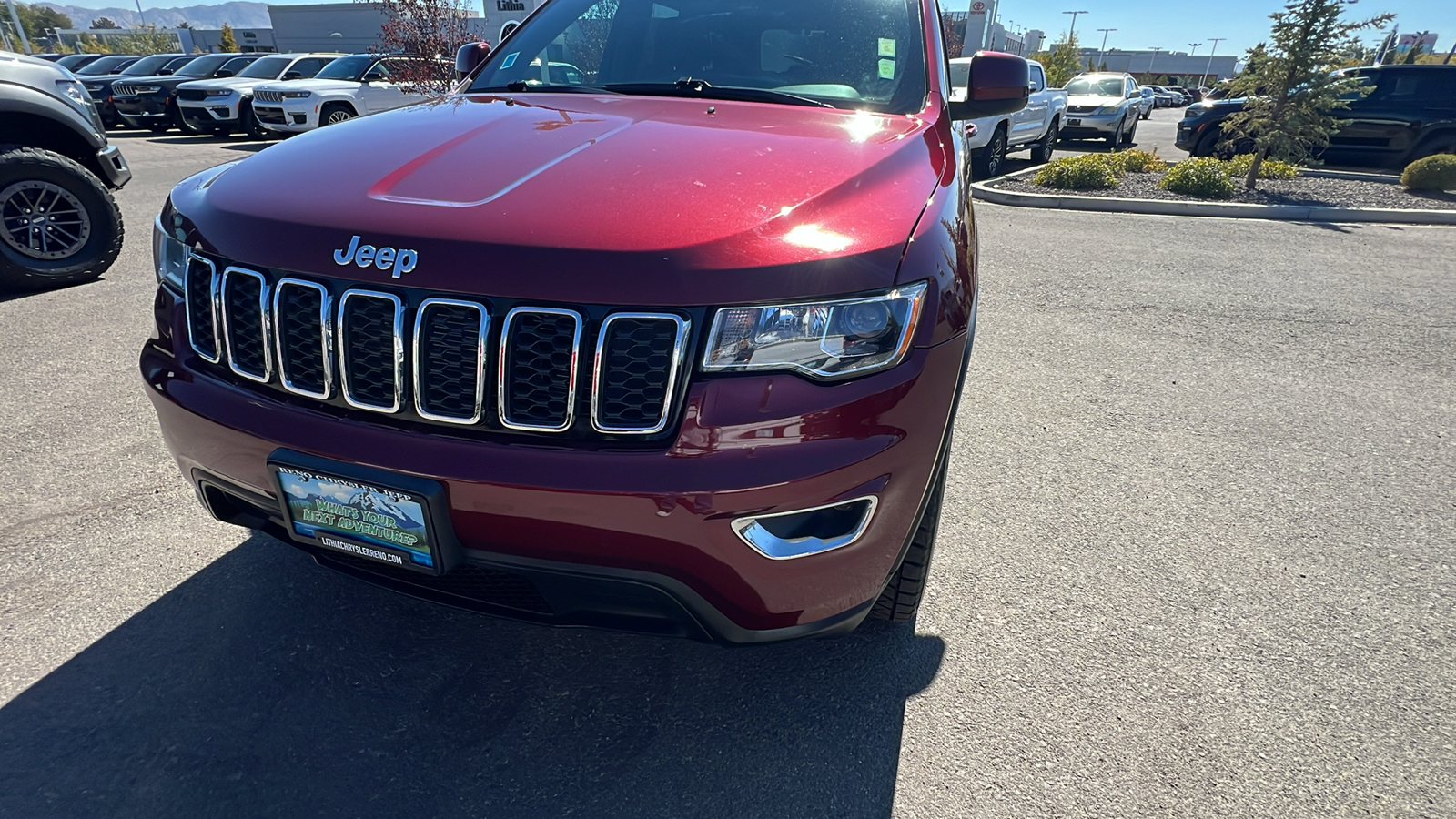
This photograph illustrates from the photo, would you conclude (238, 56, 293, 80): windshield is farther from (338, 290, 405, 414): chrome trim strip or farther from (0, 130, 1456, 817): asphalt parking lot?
(338, 290, 405, 414): chrome trim strip

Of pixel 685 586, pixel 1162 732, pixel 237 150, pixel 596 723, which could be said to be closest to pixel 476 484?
pixel 685 586

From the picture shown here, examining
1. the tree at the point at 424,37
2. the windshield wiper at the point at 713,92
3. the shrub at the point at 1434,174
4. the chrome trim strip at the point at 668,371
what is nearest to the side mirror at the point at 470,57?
the windshield wiper at the point at 713,92

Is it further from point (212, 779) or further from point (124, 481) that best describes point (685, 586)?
point (124, 481)

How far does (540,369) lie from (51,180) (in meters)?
5.21

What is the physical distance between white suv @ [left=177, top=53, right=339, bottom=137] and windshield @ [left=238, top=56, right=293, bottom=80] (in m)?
A: 0.02

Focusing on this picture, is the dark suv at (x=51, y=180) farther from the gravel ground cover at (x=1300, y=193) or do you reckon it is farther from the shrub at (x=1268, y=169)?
the shrub at (x=1268, y=169)

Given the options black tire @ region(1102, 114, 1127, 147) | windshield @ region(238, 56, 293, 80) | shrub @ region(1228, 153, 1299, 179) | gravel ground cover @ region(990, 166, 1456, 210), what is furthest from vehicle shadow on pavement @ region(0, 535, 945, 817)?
black tire @ region(1102, 114, 1127, 147)

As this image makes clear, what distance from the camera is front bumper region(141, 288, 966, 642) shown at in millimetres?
1448

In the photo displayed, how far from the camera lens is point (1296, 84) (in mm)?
10016

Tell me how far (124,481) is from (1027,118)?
43.0 feet

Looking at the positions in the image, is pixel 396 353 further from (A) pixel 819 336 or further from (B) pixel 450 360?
(A) pixel 819 336

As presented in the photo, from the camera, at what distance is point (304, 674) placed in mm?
2016

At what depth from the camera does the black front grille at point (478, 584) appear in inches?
65.2

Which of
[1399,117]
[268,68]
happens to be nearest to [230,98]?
[268,68]
